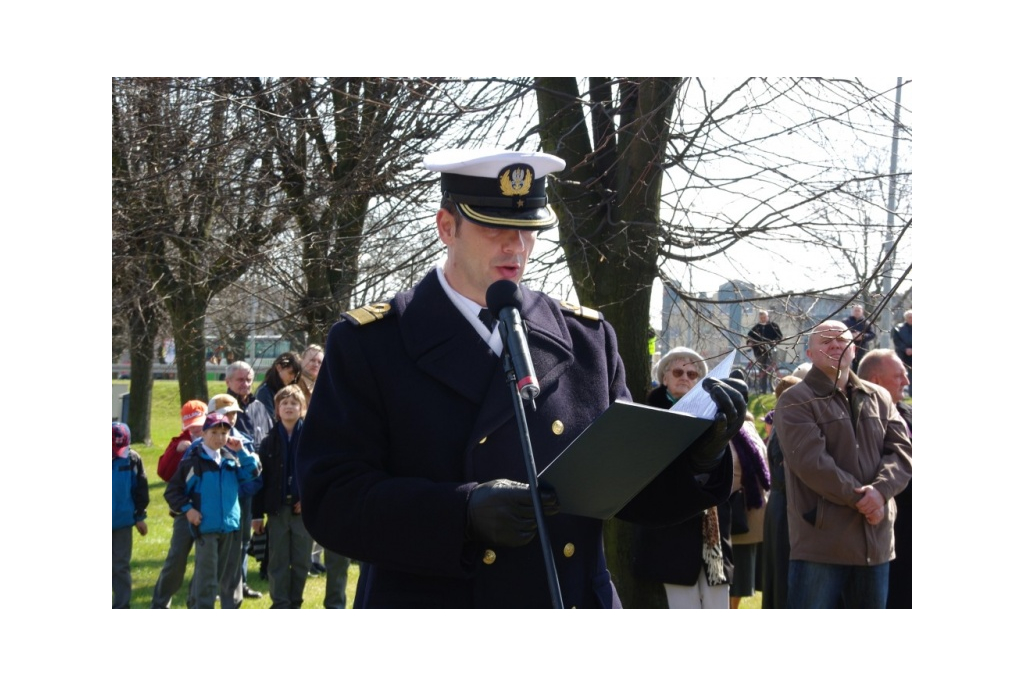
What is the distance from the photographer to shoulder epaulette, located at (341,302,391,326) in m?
3.03

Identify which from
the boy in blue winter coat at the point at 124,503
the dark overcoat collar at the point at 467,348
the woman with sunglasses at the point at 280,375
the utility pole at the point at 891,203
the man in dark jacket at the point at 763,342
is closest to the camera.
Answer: the dark overcoat collar at the point at 467,348

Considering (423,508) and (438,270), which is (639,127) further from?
(423,508)

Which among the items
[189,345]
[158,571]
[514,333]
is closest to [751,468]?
[514,333]

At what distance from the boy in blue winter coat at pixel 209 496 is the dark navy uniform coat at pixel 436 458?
473 centimetres

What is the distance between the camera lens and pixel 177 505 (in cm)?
755

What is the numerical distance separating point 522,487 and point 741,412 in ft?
1.85

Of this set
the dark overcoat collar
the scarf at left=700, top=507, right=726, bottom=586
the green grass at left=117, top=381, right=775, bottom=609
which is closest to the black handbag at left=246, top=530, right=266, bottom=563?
the green grass at left=117, top=381, right=775, bottom=609

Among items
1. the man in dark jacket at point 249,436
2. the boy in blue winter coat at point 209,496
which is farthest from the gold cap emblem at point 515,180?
the man in dark jacket at point 249,436

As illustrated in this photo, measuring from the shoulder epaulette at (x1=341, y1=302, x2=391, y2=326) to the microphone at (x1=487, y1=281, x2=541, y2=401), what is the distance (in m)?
0.52

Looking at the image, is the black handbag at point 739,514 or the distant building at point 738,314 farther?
the black handbag at point 739,514

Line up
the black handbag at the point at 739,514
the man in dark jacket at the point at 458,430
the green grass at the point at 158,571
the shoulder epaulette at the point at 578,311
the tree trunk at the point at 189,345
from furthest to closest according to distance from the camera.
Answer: the tree trunk at the point at 189,345
the green grass at the point at 158,571
the black handbag at the point at 739,514
the shoulder epaulette at the point at 578,311
the man in dark jacket at the point at 458,430

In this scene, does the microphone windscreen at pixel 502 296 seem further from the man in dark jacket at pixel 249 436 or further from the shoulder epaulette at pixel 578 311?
the man in dark jacket at pixel 249 436

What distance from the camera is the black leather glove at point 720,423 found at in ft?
8.77

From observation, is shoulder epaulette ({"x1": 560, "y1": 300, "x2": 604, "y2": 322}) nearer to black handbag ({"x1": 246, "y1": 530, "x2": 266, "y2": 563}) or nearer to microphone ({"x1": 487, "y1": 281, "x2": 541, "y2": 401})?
microphone ({"x1": 487, "y1": 281, "x2": 541, "y2": 401})
